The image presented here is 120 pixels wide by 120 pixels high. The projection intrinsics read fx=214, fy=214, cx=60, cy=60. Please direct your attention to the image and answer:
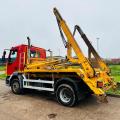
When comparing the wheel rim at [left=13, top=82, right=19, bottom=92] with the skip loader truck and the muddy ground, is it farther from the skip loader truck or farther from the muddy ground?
the muddy ground

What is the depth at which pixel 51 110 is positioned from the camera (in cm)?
809

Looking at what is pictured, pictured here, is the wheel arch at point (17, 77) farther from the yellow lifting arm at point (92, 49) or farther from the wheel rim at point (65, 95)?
the yellow lifting arm at point (92, 49)

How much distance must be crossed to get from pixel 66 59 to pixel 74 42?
1023 millimetres

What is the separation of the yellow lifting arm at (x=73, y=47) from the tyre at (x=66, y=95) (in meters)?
0.98

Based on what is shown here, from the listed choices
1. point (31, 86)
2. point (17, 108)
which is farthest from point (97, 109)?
point (31, 86)

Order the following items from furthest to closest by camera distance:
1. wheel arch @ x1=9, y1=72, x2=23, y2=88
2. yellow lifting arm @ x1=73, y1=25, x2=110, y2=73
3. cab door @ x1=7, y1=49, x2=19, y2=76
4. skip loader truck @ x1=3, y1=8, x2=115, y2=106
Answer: cab door @ x1=7, y1=49, x2=19, y2=76
wheel arch @ x1=9, y1=72, x2=23, y2=88
yellow lifting arm @ x1=73, y1=25, x2=110, y2=73
skip loader truck @ x1=3, y1=8, x2=115, y2=106

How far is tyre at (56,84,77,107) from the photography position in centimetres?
846

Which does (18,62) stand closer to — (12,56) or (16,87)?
(12,56)

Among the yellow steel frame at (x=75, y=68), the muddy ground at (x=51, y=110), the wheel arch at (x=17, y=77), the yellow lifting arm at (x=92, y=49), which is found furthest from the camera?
the wheel arch at (x=17, y=77)

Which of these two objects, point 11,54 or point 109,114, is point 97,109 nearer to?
point 109,114

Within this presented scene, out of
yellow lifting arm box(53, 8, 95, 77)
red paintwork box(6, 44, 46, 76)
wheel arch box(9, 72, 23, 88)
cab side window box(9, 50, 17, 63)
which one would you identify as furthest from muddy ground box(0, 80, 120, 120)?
cab side window box(9, 50, 17, 63)

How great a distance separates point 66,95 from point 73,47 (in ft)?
6.77

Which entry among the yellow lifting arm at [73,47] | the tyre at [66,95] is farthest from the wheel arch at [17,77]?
the yellow lifting arm at [73,47]

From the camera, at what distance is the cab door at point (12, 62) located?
1149 cm
